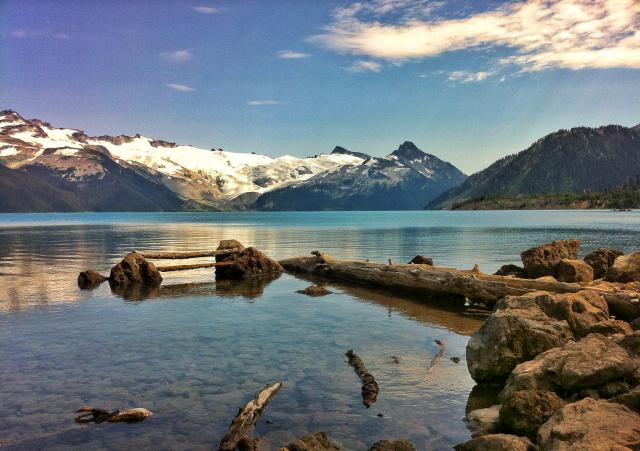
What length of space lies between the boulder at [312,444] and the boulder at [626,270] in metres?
19.6

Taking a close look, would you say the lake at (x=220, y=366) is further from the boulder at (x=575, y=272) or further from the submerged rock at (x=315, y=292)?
the boulder at (x=575, y=272)

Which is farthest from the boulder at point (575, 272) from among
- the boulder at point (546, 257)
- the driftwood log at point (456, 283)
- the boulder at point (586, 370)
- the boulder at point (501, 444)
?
the boulder at point (501, 444)

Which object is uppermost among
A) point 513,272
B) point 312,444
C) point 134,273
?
point 513,272

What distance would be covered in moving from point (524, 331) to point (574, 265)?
45.5 feet

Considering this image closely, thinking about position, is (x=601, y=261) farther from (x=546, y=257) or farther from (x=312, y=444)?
(x=312, y=444)

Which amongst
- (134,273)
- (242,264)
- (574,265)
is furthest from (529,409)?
(242,264)

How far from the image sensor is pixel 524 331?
14117 millimetres

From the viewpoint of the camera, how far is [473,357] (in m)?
14.6

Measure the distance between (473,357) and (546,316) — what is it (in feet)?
9.22

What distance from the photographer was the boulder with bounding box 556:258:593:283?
1006 inches

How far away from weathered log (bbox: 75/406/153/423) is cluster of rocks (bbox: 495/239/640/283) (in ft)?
73.9

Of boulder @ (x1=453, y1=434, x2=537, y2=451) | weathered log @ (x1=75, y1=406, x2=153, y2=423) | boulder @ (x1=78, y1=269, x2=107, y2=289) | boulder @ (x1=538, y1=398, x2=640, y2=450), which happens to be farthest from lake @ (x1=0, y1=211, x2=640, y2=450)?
boulder @ (x1=78, y1=269, x2=107, y2=289)

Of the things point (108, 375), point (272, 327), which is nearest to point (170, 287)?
point (272, 327)

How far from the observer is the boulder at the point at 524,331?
14016 mm
